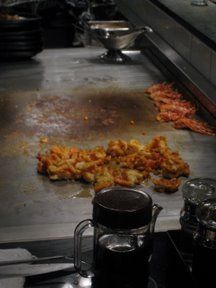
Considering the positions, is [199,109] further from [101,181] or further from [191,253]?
[191,253]

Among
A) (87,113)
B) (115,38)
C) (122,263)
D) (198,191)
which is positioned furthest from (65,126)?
(122,263)

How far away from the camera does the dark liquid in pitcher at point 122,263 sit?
1.30 metres

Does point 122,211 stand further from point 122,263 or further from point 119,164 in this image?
point 119,164

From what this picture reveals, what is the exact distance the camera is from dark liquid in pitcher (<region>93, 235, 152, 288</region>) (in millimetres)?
1302

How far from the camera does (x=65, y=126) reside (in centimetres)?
288

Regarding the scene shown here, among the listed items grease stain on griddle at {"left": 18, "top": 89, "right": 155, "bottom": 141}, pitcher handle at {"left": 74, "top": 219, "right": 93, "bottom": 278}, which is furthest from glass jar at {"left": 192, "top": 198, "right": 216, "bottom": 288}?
grease stain on griddle at {"left": 18, "top": 89, "right": 155, "bottom": 141}

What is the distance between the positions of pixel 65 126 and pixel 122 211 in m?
1.67

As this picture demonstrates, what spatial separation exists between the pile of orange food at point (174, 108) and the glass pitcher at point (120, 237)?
1.53 metres

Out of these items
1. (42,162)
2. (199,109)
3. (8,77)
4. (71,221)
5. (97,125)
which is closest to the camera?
(71,221)

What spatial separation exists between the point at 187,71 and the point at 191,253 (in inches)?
81.0

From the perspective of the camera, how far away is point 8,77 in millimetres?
3725

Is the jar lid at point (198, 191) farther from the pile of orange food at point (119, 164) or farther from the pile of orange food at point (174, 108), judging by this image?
the pile of orange food at point (174, 108)

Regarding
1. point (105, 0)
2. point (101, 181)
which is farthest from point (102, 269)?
point (105, 0)

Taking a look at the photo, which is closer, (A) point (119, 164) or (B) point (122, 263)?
(B) point (122, 263)
